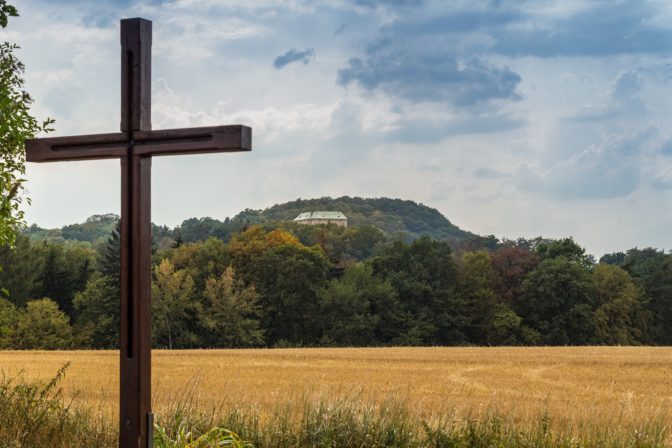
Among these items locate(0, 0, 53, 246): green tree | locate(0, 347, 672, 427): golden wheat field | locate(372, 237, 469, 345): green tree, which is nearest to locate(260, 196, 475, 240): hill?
locate(372, 237, 469, 345): green tree

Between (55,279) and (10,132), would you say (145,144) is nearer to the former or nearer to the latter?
(10,132)

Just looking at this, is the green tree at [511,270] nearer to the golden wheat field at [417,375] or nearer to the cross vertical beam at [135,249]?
the golden wheat field at [417,375]

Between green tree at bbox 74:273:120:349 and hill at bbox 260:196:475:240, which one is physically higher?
hill at bbox 260:196:475:240

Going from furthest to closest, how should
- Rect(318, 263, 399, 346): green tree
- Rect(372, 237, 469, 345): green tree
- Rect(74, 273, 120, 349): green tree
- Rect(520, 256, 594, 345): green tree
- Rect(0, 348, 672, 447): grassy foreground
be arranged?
Rect(520, 256, 594, 345): green tree → Rect(372, 237, 469, 345): green tree → Rect(318, 263, 399, 346): green tree → Rect(74, 273, 120, 349): green tree → Rect(0, 348, 672, 447): grassy foreground

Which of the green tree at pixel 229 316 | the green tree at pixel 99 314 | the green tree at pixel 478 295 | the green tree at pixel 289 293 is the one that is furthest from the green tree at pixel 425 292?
the green tree at pixel 99 314

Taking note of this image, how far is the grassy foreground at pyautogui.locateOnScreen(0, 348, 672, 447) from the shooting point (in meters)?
9.51

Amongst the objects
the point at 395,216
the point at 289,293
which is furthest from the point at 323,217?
the point at 289,293

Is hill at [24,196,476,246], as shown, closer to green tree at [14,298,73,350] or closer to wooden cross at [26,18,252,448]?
green tree at [14,298,73,350]

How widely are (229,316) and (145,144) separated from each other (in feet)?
169

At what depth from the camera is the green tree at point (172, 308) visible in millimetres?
55719

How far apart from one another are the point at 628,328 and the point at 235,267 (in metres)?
28.3

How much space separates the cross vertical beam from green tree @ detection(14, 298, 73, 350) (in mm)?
45809

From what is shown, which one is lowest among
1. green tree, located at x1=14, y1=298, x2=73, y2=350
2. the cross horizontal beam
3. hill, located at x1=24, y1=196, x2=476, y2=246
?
green tree, located at x1=14, y1=298, x2=73, y2=350

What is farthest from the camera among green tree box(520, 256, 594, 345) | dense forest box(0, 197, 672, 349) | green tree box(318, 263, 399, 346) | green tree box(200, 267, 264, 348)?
green tree box(520, 256, 594, 345)
